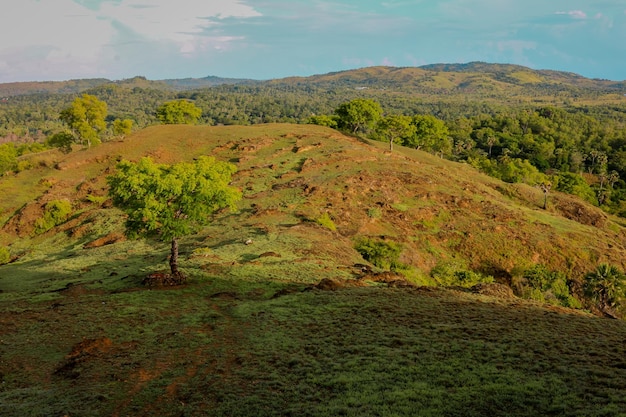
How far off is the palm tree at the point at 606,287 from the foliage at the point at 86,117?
9823cm

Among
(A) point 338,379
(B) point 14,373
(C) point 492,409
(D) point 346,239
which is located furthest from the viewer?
(D) point 346,239

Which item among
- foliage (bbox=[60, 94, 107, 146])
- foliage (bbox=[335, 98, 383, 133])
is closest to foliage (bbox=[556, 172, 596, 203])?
foliage (bbox=[335, 98, 383, 133])

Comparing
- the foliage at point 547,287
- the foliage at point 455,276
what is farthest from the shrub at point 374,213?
the foliage at point 547,287

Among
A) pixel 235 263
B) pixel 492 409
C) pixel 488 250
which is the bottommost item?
pixel 488 250

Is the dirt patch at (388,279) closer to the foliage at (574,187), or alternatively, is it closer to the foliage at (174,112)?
the foliage at (174,112)

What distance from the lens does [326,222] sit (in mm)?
54438

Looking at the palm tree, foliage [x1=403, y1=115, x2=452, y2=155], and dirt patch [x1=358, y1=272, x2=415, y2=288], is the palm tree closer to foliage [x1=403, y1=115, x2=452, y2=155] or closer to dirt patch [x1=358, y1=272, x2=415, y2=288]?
dirt patch [x1=358, y1=272, x2=415, y2=288]

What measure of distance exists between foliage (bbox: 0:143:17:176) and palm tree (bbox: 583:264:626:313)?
10106cm

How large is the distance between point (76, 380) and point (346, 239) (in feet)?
120

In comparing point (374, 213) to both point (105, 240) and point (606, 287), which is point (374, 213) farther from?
point (105, 240)

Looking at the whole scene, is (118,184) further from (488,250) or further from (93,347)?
(488,250)

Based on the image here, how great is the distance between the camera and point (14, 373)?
19797 millimetres

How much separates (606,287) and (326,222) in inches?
1247

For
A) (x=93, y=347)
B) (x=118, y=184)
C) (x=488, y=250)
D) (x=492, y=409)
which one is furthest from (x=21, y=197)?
(x=492, y=409)
